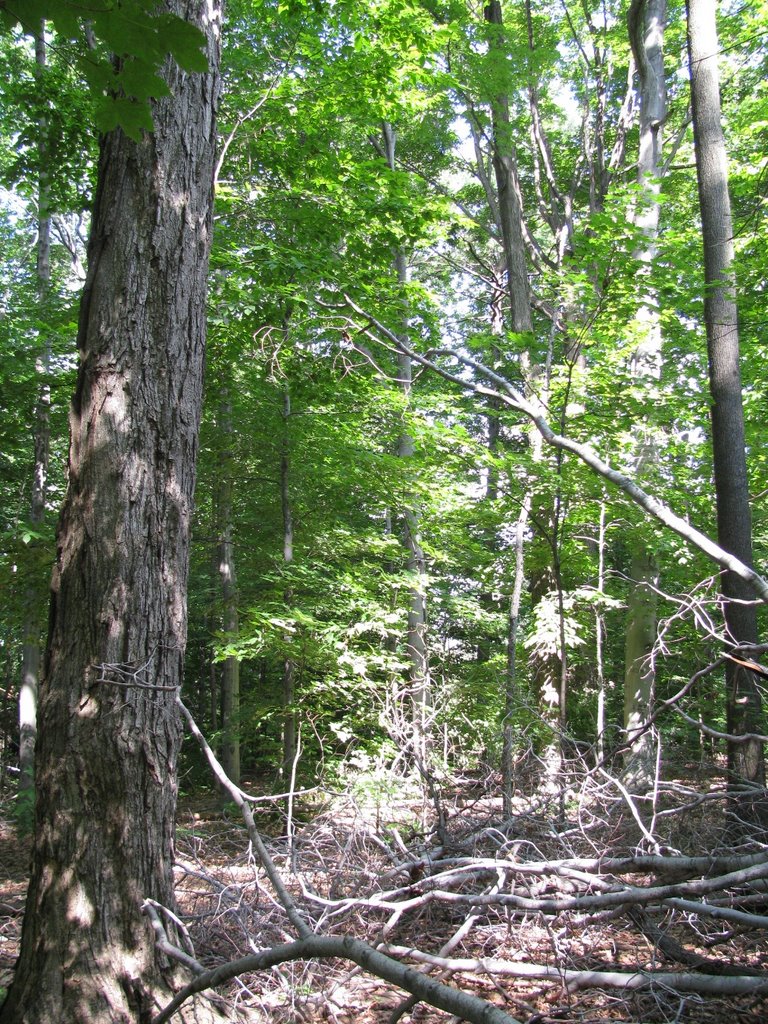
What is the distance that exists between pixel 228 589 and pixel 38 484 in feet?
9.60

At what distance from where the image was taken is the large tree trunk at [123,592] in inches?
103

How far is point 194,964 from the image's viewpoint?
2395 millimetres

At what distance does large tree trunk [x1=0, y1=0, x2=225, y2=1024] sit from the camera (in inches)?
103

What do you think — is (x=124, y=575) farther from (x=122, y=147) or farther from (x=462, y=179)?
(x=462, y=179)

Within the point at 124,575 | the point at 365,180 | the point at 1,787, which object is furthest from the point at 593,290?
the point at 1,787

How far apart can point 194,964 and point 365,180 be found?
264 inches

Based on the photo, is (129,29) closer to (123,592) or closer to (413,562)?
(123,592)

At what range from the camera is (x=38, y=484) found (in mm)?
9555

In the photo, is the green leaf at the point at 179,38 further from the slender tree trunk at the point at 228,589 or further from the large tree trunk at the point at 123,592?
the slender tree trunk at the point at 228,589

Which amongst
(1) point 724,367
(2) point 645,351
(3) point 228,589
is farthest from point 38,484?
(1) point 724,367

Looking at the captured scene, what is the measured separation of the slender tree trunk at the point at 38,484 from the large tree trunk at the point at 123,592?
3.98 metres

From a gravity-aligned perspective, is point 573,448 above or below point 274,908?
above

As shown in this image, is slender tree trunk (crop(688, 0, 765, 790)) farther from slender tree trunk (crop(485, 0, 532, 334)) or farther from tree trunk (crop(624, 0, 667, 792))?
slender tree trunk (crop(485, 0, 532, 334))

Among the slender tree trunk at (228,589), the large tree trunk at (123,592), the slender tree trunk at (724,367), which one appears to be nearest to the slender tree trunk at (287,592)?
the slender tree trunk at (228,589)
